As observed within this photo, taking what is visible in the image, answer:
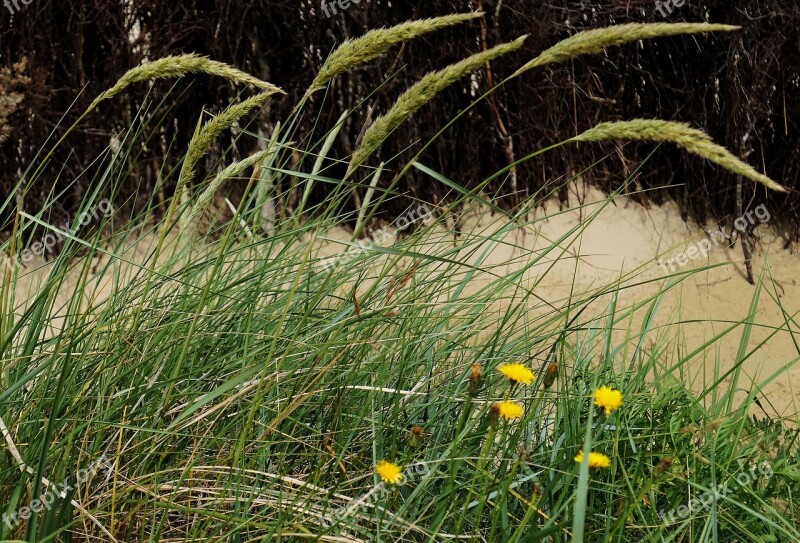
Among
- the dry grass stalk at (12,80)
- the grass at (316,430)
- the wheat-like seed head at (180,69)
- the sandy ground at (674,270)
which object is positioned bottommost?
the sandy ground at (674,270)

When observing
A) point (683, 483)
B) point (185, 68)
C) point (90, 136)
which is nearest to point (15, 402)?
point (185, 68)

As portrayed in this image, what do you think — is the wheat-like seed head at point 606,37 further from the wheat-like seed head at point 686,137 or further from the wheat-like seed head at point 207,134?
the wheat-like seed head at point 207,134

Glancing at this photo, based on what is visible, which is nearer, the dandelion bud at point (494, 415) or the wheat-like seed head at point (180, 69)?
the dandelion bud at point (494, 415)

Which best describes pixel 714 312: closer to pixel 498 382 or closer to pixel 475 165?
pixel 475 165

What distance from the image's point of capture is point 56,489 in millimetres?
1378

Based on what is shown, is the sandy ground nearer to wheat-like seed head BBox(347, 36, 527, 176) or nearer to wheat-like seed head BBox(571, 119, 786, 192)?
wheat-like seed head BBox(347, 36, 527, 176)

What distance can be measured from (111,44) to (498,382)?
11.3 ft
